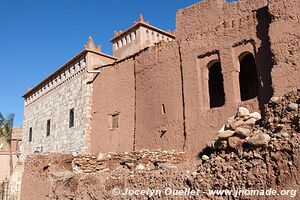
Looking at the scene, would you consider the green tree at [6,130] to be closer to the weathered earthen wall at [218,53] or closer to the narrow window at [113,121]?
the narrow window at [113,121]

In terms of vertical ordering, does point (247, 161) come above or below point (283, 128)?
below

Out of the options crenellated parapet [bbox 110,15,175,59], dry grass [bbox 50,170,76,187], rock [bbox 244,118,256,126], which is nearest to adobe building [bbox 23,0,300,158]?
rock [bbox 244,118,256,126]

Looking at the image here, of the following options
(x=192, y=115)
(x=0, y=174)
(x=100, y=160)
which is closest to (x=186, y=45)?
(x=192, y=115)

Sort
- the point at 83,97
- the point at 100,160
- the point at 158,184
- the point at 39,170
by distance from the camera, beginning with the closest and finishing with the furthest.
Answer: the point at 158,184, the point at 39,170, the point at 100,160, the point at 83,97

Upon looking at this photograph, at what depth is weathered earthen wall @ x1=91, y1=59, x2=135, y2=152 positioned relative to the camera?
13567mm

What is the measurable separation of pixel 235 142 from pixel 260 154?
2.46ft

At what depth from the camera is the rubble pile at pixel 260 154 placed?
4.85 meters

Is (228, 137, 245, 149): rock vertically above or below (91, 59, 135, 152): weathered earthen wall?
below

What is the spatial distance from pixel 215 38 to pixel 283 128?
6124 mm

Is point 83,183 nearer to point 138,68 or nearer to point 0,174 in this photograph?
point 138,68

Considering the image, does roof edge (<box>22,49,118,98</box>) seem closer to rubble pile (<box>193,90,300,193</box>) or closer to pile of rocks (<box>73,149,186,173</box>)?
pile of rocks (<box>73,149,186,173</box>)

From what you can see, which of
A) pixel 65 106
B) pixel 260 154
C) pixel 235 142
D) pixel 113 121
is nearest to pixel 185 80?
pixel 113 121

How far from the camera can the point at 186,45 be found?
38.2 ft

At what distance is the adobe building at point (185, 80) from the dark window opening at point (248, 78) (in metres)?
0.04
